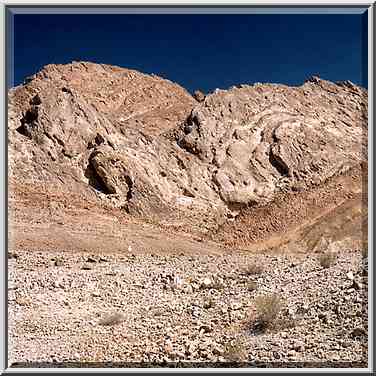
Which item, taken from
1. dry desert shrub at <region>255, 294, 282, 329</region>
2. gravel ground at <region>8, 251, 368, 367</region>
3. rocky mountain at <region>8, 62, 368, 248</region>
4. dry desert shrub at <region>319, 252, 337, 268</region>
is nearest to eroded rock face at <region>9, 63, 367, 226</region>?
rocky mountain at <region>8, 62, 368, 248</region>

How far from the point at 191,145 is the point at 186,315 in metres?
11.8

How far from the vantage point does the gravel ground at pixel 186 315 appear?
505 cm

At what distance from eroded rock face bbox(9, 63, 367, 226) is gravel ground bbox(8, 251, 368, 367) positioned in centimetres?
657

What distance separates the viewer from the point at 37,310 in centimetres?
621

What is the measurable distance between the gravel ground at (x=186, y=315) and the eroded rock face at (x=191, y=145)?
6.57m

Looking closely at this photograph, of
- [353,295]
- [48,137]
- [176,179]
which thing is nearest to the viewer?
[353,295]

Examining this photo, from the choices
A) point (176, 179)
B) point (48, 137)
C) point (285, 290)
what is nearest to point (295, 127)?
point (176, 179)

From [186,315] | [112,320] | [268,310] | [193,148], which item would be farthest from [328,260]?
[193,148]

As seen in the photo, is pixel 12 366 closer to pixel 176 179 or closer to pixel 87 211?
pixel 87 211

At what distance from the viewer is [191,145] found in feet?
58.1

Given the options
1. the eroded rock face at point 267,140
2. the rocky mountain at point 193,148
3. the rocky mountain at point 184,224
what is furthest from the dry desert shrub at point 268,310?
the eroded rock face at point 267,140

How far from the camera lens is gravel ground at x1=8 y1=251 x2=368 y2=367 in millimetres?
5055

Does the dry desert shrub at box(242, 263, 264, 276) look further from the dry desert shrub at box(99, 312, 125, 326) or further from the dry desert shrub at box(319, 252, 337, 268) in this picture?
the dry desert shrub at box(99, 312, 125, 326)

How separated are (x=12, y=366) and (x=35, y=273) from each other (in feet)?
9.10
